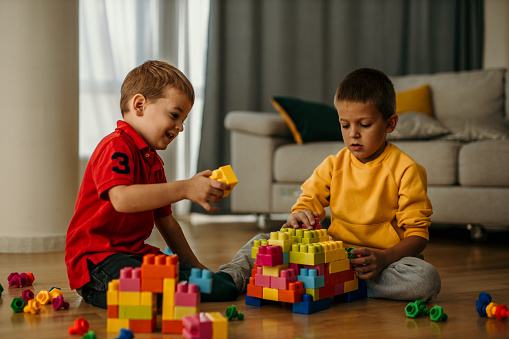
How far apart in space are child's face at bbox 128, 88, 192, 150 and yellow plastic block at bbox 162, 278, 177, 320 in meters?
0.44

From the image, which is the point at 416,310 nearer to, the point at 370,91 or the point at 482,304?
the point at 482,304

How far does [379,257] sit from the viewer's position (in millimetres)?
1424

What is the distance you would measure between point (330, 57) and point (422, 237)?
2.75 meters

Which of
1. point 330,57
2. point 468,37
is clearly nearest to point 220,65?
point 330,57

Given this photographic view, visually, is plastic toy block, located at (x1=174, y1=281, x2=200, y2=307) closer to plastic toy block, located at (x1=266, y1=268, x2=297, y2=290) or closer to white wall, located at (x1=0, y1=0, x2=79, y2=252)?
plastic toy block, located at (x1=266, y1=268, x2=297, y2=290)

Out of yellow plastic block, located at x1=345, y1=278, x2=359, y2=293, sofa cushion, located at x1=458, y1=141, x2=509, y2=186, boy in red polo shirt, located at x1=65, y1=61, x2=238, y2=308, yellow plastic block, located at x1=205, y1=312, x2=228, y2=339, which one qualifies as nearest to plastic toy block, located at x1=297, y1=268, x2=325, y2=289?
yellow plastic block, located at x1=345, y1=278, x2=359, y2=293

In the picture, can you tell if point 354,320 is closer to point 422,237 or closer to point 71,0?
point 422,237

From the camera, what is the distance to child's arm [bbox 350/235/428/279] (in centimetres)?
140

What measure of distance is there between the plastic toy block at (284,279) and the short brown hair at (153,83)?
49 cm

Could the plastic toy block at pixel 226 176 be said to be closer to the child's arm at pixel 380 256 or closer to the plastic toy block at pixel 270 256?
the plastic toy block at pixel 270 256

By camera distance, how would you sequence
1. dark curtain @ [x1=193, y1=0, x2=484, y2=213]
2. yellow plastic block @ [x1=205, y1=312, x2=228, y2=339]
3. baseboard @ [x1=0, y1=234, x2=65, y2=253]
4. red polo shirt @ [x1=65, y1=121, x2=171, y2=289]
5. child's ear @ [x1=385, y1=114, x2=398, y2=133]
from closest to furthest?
1. yellow plastic block @ [x1=205, y1=312, x2=228, y2=339]
2. red polo shirt @ [x1=65, y1=121, x2=171, y2=289]
3. child's ear @ [x1=385, y1=114, x2=398, y2=133]
4. baseboard @ [x1=0, y1=234, x2=65, y2=253]
5. dark curtain @ [x1=193, y1=0, x2=484, y2=213]

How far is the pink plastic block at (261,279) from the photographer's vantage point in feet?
4.32

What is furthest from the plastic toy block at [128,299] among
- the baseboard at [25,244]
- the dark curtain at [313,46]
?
the dark curtain at [313,46]

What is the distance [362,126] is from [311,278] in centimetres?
48
